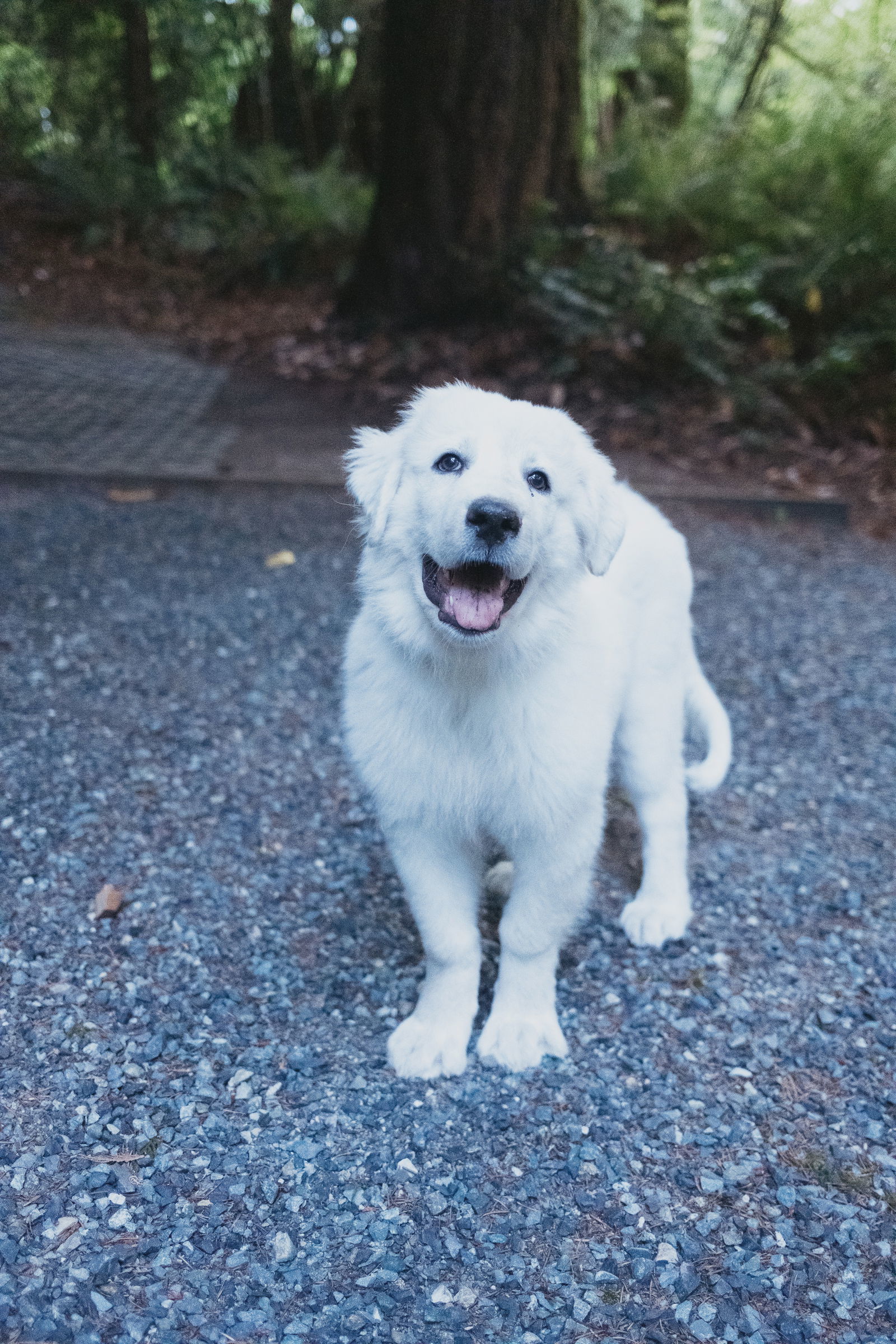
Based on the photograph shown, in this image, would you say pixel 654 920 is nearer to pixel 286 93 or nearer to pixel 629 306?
pixel 629 306

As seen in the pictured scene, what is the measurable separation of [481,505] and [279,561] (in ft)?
→ 12.3

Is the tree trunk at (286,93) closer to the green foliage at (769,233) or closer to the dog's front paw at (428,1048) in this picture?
the green foliage at (769,233)

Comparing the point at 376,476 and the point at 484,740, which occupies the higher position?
the point at 376,476

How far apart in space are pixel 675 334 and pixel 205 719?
5.01 meters

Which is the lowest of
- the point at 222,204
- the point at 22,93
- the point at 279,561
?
the point at 279,561

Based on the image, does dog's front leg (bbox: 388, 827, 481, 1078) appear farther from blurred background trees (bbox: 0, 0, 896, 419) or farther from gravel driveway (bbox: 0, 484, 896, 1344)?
blurred background trees (bbox: 0, 0, 896, 419)

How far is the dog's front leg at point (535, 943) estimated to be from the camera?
270 cm

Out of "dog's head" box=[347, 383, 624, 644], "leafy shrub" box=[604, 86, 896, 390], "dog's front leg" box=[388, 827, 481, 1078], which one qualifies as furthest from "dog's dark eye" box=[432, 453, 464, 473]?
"leafy shrub" box=[604, 86, 896, 390]

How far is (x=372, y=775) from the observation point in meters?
2.69

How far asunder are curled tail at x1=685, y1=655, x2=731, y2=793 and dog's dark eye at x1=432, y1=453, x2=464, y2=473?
57.8 inches

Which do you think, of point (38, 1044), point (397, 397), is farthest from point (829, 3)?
point (38, 1044)

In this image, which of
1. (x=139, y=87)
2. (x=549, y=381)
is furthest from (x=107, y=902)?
(x=139, y=87)

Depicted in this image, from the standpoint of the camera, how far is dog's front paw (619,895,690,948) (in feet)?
10.6

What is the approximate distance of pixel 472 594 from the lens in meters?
2.42
